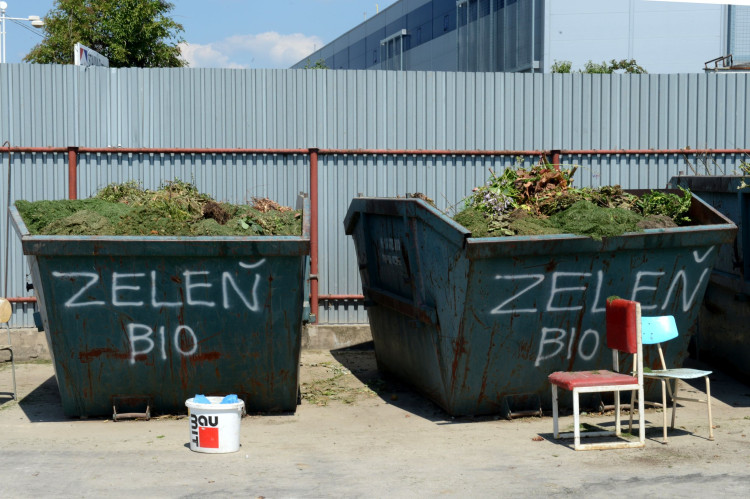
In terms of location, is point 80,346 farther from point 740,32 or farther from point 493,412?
point 740,32

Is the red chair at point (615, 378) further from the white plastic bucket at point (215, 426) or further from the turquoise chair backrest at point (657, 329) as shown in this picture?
the white plastic bucket at point (215, 426)

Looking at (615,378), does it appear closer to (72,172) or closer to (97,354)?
(97,354)

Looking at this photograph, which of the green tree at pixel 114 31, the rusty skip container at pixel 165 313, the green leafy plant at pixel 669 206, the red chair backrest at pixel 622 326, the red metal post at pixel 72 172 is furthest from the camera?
the green tree at pixel 114 31

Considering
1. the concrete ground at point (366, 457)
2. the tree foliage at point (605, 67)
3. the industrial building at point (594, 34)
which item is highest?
the industrial building at point (594, 34)

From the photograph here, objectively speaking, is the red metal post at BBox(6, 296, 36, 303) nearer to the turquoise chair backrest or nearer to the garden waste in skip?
the garden waste in skip

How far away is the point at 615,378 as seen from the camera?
18.9ft

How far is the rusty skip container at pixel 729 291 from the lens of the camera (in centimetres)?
721

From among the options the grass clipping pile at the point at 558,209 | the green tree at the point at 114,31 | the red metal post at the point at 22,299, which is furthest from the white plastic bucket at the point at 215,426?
the green tree at the point at 114,31

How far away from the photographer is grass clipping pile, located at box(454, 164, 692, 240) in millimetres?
6078

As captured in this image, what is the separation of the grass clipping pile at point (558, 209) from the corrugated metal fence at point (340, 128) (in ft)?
9.52

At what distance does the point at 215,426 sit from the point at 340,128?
16.1 feet

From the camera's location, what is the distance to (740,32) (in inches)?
1080

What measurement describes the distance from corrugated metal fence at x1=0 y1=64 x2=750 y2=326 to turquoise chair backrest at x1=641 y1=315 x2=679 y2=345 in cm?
392

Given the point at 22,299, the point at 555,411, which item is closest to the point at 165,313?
the point at 555,411
